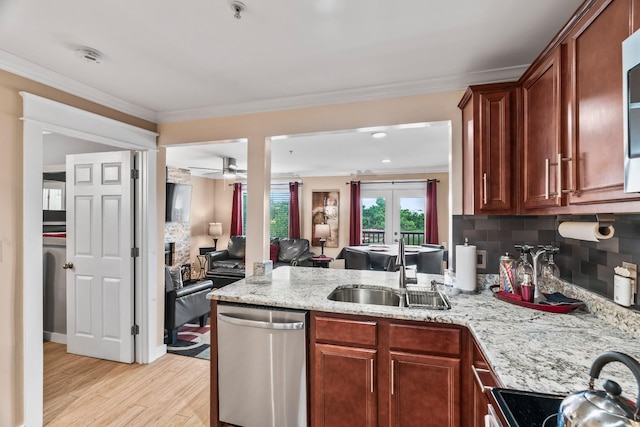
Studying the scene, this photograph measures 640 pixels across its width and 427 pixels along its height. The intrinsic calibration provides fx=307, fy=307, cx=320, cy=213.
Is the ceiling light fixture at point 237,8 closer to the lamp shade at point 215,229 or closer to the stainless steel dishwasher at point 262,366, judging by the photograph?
the stainless steel dishwasher at point 262,366

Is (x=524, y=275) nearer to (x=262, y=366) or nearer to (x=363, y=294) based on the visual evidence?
(x=363, y=294)

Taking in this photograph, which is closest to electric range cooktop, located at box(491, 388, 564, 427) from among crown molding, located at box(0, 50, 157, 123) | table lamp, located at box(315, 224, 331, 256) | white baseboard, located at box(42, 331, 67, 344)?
crown molding, located at box(0, 50, 157, 123)

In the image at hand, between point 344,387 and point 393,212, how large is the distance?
540 centimetres

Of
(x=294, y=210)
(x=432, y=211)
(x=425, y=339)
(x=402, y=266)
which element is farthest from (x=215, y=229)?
(x=425, y=339)

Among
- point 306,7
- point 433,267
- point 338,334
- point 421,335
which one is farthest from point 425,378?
point 433,267

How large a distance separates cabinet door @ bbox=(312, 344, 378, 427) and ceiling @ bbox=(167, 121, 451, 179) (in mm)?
1709

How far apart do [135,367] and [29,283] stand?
4.36 feet

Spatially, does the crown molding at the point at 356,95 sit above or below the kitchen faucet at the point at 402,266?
above

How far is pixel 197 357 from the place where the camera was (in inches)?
123

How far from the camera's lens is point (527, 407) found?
88 cm

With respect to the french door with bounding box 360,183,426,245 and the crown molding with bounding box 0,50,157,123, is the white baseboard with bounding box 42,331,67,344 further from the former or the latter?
the french door with bounding box 360,183,426,245

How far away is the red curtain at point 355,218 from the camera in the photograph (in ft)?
22.5

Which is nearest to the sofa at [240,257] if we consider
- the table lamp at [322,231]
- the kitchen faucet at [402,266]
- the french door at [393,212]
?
the table lamp at [322,231]

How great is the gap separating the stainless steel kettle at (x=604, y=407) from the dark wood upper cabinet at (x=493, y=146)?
4.26 ft
